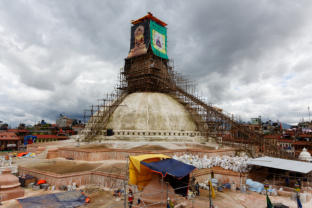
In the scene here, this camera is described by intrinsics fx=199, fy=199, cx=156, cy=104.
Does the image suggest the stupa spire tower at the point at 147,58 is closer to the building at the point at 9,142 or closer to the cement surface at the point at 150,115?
the cement surface at the point at 150,115

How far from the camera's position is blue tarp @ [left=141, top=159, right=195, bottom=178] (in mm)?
8992

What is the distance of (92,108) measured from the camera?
104 ft

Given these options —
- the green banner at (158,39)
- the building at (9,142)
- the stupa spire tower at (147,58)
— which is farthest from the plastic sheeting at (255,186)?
→ the building at (9,142)

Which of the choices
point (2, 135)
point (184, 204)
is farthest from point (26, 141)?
point (184, 204)

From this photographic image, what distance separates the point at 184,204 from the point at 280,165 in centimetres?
986

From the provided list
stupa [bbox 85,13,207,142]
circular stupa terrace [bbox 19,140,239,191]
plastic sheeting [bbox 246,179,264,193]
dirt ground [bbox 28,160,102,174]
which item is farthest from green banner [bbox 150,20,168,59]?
plastic sheeting [bbox 246,179,264,193]

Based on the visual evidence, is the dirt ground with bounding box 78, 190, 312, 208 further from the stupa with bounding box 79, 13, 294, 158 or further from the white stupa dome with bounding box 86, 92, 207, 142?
the white stupa dome with bounding box 86, 92, 207, 142

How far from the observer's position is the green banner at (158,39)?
38656 millimetres

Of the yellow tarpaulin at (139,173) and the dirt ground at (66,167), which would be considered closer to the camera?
the yellow tarpaulin at (139,173)

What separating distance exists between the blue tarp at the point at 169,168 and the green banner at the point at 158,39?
30.9m

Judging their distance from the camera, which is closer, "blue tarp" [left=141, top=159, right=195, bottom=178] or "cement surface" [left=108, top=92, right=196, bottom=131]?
"blue tarp" [left=141, top=159, right=195, bottom=178]

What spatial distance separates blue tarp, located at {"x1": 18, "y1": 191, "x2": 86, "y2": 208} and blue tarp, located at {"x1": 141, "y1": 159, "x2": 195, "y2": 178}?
4.98m

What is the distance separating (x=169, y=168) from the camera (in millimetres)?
9398

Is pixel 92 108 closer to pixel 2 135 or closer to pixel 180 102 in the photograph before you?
pixel 180 102
